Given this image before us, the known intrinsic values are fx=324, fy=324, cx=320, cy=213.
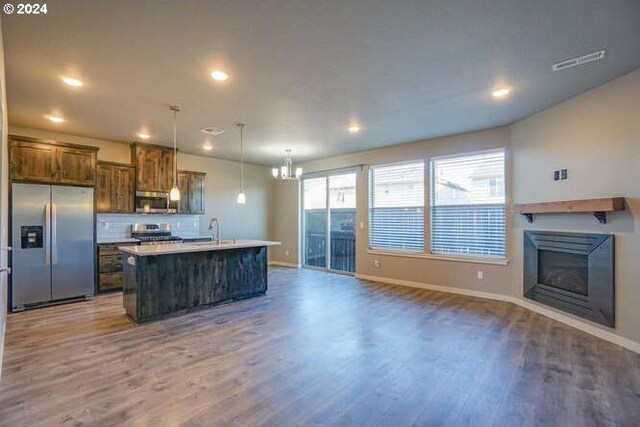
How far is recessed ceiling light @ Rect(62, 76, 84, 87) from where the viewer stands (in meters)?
3.39

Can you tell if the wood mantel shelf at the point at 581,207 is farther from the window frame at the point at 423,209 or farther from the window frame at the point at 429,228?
the window frame at the point at 423,209

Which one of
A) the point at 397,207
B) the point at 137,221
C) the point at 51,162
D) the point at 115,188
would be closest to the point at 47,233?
the point at 51,162

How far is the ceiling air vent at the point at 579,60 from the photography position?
2941 mm

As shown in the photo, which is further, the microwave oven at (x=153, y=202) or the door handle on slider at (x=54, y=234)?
the microwave oven at (x=153, y=202)

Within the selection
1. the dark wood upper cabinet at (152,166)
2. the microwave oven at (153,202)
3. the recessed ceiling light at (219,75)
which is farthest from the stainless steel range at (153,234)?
the recessed ceiling light at (219,75)

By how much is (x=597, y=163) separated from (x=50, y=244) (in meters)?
7.41

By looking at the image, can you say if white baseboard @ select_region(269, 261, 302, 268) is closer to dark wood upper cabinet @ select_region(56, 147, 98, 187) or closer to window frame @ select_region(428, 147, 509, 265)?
window frame @ select_region(428, 147, 509, 265)

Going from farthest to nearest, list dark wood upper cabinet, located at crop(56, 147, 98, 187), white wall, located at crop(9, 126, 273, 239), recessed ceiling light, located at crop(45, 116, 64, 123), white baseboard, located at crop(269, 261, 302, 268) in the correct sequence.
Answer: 1. white baseboard, located at crop(269, 261, 302, 268)
2. white wall, located at crop(9, 126, 273, 239)
3. dark wood upper cabinet, located at crop(56, 147, 98, 187)
4. recessed ceiling light, located at crop(45, 116, 64, 123)

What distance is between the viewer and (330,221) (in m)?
7.86

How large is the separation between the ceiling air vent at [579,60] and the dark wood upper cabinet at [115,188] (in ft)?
22.0

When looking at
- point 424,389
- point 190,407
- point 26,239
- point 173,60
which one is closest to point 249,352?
point 190,407

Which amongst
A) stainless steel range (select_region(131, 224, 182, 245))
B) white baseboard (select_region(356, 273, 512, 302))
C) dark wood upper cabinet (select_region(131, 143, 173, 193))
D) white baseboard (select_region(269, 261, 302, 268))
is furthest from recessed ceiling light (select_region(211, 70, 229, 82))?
white baseboard (select_region(269, 261, 302, 268))

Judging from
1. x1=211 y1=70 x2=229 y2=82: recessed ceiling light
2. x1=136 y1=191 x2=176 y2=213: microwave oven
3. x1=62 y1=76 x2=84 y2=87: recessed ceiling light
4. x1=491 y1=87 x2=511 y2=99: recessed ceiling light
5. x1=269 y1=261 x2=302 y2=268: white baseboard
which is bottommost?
x1=269 y1=261 x2=302 y2=268: white baseboard

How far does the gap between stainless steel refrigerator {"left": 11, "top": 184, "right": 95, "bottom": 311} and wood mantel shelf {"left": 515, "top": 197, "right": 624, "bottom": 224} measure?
266 inches
